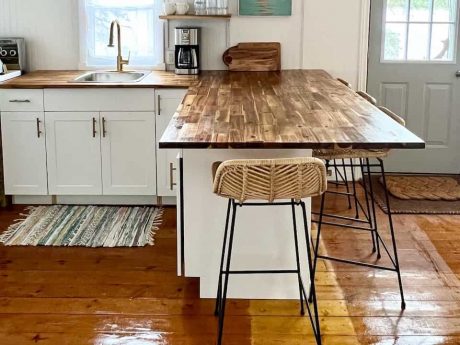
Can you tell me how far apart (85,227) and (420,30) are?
2.86 metres

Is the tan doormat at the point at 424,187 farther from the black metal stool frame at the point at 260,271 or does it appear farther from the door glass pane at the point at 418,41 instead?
the black metal stool frame at the point at 260,271

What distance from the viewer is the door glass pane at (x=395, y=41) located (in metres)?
5.16

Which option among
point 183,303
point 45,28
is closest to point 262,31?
point 45,28

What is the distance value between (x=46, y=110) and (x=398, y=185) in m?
2.58

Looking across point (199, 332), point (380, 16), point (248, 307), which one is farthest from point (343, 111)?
point (380, 16)

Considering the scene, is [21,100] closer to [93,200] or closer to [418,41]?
[93,200]

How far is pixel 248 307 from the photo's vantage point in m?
3.16

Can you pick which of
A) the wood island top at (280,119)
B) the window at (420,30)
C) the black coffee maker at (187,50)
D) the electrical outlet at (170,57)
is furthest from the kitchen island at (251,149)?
the window at (420,30)

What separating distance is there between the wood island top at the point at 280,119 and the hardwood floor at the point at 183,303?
0.84 meters

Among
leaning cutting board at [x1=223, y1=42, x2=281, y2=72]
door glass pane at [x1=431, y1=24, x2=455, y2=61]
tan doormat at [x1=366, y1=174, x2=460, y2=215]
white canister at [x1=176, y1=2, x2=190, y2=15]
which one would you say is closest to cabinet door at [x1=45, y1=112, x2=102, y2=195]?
white canister at [x1=176, y1=2, x2=190, y2=15]

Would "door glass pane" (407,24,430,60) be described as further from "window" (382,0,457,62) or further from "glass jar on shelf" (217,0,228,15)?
"glass jar on shelf" (217,0,228,15)

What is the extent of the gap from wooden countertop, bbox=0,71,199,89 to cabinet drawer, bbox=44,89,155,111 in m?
0.04

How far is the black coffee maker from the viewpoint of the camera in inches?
191

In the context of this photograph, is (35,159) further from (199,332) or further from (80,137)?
(199,332)
